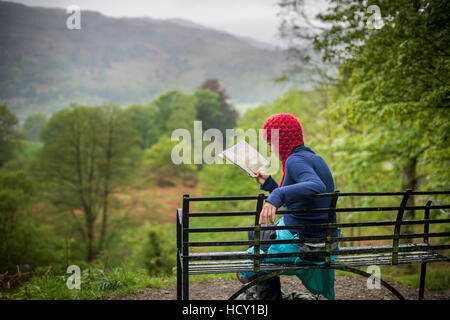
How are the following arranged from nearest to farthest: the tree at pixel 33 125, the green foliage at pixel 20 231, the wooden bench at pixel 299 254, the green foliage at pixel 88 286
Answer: the wooden bench at pixel 299 254 < the green foliage at pixel 88 286 < the green foliage at pixel 20 231 < the tree at pixel 33 125

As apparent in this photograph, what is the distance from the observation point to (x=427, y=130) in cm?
566

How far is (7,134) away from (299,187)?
25.7m

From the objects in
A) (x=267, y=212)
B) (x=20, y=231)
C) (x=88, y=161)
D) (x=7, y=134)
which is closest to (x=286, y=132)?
(x=267, y=212)

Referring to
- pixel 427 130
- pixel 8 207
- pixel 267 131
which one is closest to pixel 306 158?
pixel 267 131

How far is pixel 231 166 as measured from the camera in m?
16.0

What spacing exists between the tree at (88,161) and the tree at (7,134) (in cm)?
Answer: 354

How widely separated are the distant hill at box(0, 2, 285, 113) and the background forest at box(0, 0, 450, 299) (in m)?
3.16

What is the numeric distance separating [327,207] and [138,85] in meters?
83.0

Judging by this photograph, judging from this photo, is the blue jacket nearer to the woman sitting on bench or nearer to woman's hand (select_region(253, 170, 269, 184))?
the woman sitting on bench

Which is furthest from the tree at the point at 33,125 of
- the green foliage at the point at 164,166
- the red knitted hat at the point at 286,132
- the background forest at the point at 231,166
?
the red knitted hat at the point at 286,132

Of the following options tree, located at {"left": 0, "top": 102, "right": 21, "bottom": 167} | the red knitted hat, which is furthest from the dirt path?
tree, located at {"left": 0, "top": 102, "right": 21, "bottom": 167}

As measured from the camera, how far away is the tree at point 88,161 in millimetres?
19609

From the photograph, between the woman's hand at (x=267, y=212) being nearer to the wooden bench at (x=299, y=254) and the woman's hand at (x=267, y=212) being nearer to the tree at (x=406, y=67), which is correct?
the wooden bench at (x=299, y=254)

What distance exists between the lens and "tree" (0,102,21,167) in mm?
22281
